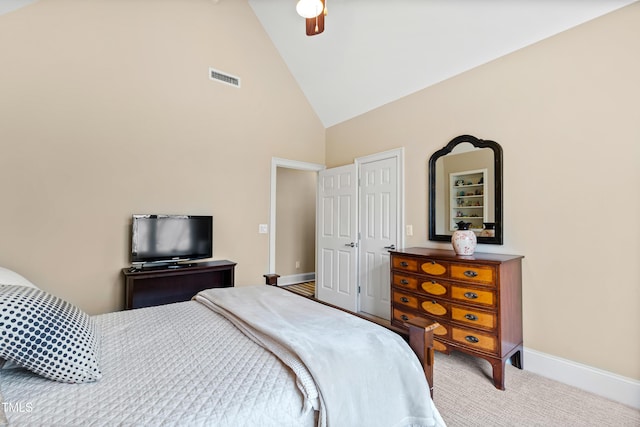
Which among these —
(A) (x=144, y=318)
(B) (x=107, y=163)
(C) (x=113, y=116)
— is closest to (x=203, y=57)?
(C) (x=113, y=116)

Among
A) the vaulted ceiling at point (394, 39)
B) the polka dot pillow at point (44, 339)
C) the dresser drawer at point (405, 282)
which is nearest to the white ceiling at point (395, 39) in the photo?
the vaulted ceiling at point (394, 39)

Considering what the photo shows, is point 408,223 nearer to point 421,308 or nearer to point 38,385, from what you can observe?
point 421,308

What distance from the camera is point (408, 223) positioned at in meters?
3.47

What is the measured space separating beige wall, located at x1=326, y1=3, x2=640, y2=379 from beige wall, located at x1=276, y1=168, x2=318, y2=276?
3.57 meters

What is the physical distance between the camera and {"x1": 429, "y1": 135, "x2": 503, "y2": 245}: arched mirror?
108 inches

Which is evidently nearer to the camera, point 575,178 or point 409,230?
point 575,178

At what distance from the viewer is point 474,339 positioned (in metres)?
2.33

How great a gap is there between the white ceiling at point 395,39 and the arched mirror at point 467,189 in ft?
2.78

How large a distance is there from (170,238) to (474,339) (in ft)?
10.2

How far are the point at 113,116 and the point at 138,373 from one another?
2955 millimetres

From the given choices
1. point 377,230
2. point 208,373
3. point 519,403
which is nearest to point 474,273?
point 519,403

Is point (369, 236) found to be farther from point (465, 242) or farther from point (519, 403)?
point (519, 403)

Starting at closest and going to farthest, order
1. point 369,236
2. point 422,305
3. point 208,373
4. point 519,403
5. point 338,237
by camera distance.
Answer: point 208,373
point 519,403
point 422,305
point 369,236
point 338,237

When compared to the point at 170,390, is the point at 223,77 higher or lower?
higher
